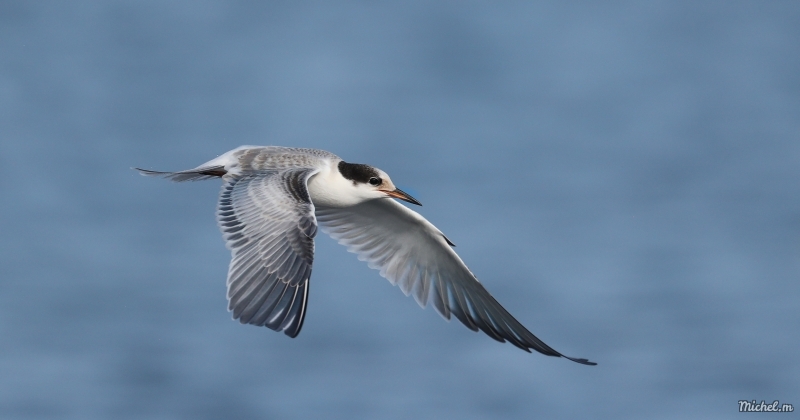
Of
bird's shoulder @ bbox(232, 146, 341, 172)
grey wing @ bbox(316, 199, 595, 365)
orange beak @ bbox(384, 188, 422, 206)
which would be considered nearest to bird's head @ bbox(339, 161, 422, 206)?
orange beak @ bbox(384, 188, 422, 206)

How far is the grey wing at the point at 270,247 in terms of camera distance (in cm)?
867

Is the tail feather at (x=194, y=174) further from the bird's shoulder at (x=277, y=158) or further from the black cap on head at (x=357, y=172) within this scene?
the black cap on head at (x=357, y=172)

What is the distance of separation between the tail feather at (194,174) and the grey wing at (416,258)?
5.08 ft

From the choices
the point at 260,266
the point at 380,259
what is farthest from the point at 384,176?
the point at 260,266

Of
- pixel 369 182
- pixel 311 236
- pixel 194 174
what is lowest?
pixel 311 236

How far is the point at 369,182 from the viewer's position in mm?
10609

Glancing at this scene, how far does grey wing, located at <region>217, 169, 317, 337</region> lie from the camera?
8.67m

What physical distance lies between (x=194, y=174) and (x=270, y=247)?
6.24 ft

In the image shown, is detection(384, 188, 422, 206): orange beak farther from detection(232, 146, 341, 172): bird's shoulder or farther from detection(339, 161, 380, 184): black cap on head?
detection(232, 146, 341, 172): bird's shoulder

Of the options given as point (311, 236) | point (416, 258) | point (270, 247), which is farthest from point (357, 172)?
point (270, 247)

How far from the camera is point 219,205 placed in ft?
31.3

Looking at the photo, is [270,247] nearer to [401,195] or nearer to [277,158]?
[277,158]

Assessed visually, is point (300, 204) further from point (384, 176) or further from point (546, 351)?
point (546, 351)

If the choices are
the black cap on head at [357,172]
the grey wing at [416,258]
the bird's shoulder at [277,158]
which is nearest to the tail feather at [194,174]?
the bird's shoulder at [277,158]
